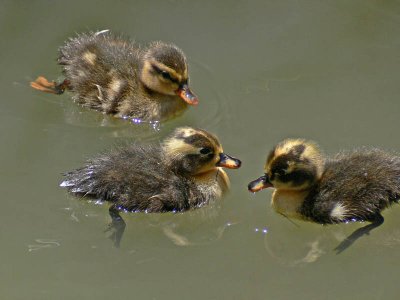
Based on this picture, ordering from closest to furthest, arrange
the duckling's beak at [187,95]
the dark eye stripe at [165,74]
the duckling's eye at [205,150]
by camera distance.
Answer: the duckling's eye at [205,150] < the dark eye stripe at [165,74] < the duckling's beak at [187,95]

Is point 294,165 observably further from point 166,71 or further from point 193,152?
point 166,71

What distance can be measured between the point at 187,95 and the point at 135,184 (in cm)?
88

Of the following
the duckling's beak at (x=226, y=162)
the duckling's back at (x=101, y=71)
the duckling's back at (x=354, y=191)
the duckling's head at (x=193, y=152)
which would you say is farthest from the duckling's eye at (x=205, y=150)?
the duckling's back at (x=101, y=71)

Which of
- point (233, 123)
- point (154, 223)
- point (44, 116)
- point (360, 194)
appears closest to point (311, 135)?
point (233, 123)

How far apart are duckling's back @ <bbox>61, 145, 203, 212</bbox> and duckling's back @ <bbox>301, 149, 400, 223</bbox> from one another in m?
0.65

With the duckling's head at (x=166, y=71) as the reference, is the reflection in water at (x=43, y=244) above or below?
below

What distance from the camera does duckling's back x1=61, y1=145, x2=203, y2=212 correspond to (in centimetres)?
421

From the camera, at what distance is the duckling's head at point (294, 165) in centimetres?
408

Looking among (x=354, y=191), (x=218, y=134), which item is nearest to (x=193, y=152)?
(x=218, y=134)

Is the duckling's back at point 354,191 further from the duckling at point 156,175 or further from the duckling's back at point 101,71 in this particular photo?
the duckling's back at point 101,71

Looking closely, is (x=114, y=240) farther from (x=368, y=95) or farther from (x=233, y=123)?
(x=368, y=95)

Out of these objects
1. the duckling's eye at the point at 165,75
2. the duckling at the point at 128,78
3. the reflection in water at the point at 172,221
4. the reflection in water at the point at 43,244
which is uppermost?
the duckling's eye at the point at 165,75

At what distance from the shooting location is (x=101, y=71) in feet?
15.9

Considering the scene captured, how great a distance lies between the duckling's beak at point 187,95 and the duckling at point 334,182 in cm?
83
